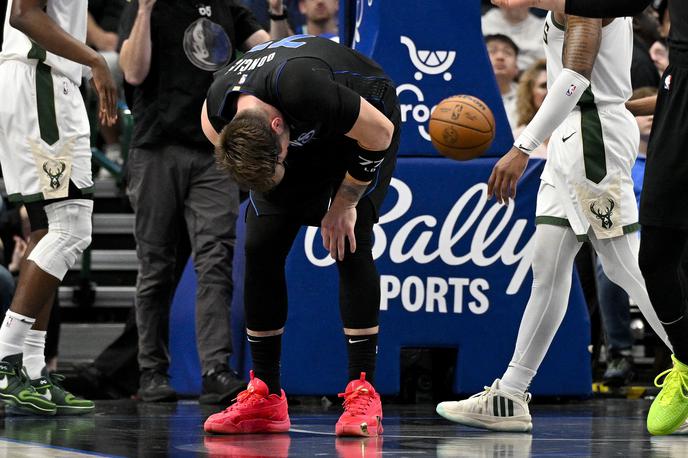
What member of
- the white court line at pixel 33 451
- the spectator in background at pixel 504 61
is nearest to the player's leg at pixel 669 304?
the white court line at pixel 33 451

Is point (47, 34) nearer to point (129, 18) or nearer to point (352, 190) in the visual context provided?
point (129, 18)

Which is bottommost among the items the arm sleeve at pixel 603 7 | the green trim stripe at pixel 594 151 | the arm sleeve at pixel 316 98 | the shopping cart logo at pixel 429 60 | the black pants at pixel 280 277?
the black pants at pixel 280 277

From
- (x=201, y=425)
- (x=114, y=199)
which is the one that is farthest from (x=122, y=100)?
(x=201, y=425)

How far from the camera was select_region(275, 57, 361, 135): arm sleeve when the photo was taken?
4.48 meters

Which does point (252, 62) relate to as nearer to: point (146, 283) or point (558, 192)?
point (558, 192)

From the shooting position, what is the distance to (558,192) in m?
5.32

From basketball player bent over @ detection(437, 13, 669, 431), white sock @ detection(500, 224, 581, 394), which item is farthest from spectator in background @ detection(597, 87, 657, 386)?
white sock @ detection(500, 224, 581, 394)

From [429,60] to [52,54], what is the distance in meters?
2.02

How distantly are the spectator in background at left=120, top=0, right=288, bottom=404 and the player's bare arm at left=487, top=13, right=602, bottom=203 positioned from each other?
2.09m

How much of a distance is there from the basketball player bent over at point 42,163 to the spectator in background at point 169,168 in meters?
0.87

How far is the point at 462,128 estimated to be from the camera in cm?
595

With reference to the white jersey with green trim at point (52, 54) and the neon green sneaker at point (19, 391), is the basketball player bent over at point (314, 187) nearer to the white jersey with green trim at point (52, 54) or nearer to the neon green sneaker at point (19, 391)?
the neon green sneaker at point (19, 391)

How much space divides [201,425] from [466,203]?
2054 millimetres

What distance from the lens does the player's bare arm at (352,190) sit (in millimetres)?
4617
